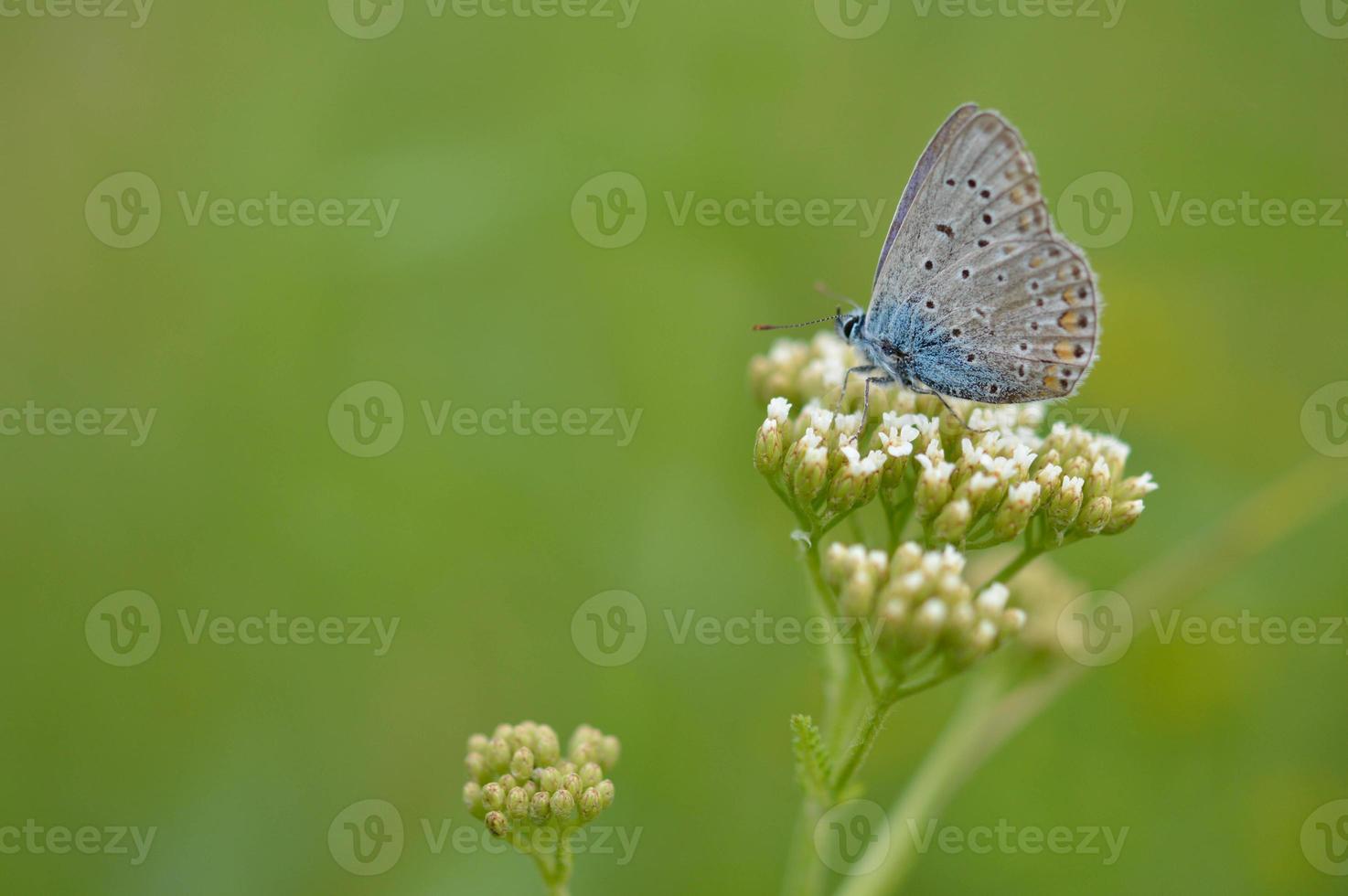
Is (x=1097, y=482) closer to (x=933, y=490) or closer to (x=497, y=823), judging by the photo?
(x=933, y=490)

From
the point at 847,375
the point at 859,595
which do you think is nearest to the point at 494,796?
the point at 859,595

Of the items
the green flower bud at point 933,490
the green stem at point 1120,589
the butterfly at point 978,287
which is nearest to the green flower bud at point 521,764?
the green stem at point 1120,589

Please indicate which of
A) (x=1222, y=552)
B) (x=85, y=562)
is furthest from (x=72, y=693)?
(x=1222, y=552)

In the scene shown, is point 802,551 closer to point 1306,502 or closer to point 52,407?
point 1306,502

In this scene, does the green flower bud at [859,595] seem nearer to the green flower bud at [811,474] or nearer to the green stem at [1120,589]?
the green flower bud at [811,474]

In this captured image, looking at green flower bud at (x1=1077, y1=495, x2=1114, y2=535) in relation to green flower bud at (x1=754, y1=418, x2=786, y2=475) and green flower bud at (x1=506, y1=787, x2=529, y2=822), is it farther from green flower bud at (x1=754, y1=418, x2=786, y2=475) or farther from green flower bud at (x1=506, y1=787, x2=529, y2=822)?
→ green flower bud at (x1=506, y1=787, x2=529, y2=822)

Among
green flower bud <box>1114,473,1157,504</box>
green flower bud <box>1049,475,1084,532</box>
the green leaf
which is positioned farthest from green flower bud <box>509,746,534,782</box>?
green flower bud <box>1114,473,1157,504</box>

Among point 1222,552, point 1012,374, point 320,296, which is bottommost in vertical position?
point 1222,552
